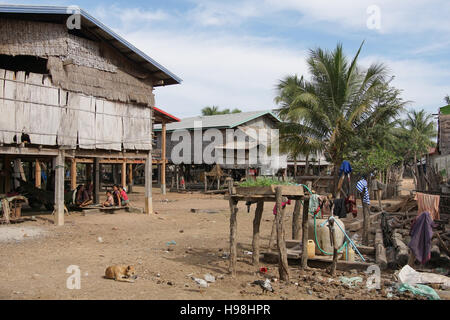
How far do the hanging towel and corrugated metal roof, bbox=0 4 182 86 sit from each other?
1173 centimetres

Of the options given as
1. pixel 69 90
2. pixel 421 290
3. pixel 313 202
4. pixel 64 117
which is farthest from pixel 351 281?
pixel 69 90

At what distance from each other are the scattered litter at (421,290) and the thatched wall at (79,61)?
1184 cm

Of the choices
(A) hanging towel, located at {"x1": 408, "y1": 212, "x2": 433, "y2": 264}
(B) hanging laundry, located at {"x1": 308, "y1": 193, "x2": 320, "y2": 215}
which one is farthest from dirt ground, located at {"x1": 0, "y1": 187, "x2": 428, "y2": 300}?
(B) hanging laundry, located at {"x1": 308, "y1": 193, "x2": 320, "y2": 215}

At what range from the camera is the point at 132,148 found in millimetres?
15617

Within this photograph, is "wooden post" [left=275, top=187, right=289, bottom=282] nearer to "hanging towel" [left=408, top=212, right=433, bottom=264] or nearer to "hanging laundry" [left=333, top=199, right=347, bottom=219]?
A: "hanging towel" [left=408, top=212, right=433, bottom=264]

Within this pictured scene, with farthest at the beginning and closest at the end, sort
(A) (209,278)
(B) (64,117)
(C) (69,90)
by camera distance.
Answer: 1. (C) (69,90)
2. (B) (64,117)
3. (A) (209,278)

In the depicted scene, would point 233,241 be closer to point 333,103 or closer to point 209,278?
point 209,278

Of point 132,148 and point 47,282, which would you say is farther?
point 132,148

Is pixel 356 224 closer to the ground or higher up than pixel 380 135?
closer to the ground

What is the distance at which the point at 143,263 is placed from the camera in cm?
802

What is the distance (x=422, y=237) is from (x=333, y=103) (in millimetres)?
12940
